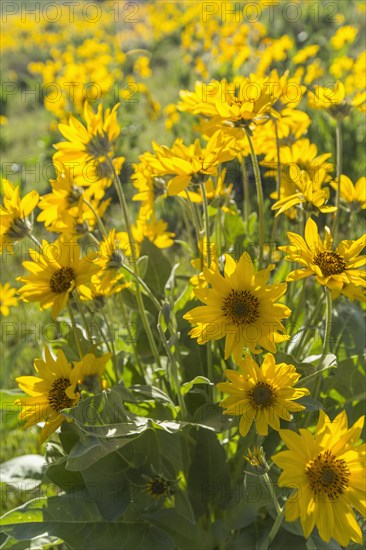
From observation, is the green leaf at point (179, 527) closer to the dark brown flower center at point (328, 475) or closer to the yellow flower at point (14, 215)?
the dark brown flower center at point (328, 475)

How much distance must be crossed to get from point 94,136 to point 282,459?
810 millimetres

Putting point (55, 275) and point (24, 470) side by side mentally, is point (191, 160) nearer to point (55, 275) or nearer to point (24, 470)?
point (55, 275)

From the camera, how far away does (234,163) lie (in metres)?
3.26

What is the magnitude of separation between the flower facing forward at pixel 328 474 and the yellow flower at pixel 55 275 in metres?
0.52

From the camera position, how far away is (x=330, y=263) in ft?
3.76

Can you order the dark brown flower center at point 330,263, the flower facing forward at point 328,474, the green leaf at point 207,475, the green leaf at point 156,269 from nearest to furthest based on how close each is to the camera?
the flower facing forward at point 328,474, the dark brown flower center at point 330,263, the green leaf at point 207,475, the green leaf at point 156,269

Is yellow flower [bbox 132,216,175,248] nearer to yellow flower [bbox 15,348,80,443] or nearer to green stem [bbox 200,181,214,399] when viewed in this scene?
green stem [bbox 200,181,214,399]

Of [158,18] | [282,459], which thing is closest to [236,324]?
[282,459]

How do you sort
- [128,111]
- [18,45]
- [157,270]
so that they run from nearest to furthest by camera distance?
[157,270], [128,111], [18,45]

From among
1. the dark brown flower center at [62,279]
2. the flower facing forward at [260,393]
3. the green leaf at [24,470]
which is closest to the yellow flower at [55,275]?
the dark brown flower center at [62,279]

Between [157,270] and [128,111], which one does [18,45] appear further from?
[157,270]

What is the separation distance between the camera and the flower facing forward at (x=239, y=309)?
3.63 ft

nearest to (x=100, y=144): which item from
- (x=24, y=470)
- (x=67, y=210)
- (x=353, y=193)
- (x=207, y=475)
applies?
(x=67, y=210)

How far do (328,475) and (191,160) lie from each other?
2.22 feet
